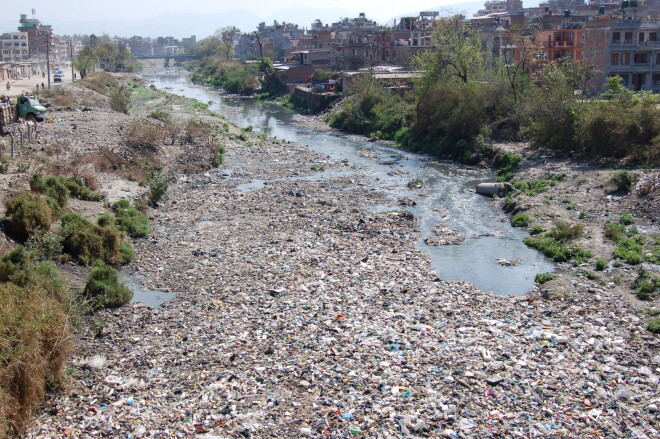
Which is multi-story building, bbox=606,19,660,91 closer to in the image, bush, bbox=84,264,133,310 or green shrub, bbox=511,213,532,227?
green shrub, bbox=511,213,532,227

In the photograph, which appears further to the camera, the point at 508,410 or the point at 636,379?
the point at 636,379

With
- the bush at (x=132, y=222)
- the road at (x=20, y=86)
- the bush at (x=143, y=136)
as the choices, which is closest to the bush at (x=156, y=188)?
the bush at (x=132, y=222)

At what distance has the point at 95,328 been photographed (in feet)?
40.6

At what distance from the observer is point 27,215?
16.2m

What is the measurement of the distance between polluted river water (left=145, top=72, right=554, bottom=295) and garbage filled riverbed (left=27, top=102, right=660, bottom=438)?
38.6 inches

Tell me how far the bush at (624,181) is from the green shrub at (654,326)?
1024cm

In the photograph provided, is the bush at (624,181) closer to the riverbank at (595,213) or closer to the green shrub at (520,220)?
the riverbank at (595,213)

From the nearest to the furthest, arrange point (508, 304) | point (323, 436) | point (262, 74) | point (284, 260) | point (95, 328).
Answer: point (323, 436) → point (95, 328) → point (508, 304) → point (284, 260) → point (262, 74)

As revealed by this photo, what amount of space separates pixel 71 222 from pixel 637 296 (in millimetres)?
14653

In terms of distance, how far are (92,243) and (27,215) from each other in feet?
6.20

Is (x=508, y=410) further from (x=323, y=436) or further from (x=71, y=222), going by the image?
(x=71, y=222)

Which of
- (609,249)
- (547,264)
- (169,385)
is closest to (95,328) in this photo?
(169,385)

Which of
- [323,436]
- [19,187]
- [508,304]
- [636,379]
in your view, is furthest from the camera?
[19,187]

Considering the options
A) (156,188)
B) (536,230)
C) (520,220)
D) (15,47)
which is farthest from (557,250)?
(15,47)
